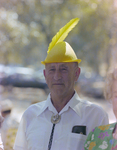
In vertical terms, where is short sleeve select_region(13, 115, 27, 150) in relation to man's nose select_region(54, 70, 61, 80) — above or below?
below

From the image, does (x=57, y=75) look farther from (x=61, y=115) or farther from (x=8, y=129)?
(x=8, y=129)

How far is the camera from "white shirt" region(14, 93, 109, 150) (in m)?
1.51

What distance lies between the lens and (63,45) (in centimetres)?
162

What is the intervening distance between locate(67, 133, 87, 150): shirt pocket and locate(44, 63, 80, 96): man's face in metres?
0.32

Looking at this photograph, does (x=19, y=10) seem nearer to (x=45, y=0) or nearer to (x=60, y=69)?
(x=45, y=0)

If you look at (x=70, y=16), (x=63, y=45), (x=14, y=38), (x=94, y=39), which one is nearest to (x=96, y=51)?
(x=94, y=39)

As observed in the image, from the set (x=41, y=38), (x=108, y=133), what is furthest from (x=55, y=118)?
(x=41, y=38)

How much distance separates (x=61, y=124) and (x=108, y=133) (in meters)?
0.40

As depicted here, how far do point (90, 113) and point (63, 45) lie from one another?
570 mm

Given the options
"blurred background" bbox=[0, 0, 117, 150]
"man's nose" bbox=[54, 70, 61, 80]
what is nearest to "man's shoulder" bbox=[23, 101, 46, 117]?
"man's nose" bbox=[54, 70, 61, 80]

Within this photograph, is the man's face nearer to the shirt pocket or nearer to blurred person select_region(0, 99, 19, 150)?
Result: the shirt pocket

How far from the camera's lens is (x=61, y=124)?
5.12ft

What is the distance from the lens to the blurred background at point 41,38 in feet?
27.7

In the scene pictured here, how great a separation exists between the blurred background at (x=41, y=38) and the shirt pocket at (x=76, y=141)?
6631 mm
